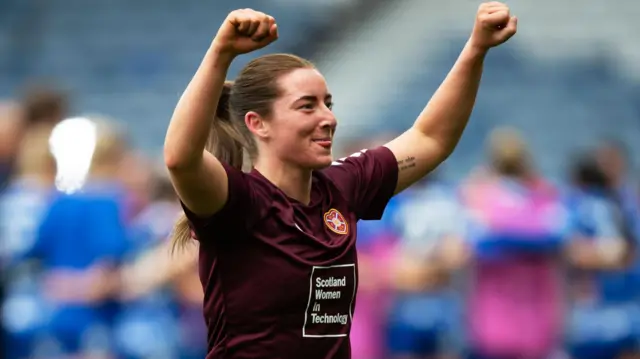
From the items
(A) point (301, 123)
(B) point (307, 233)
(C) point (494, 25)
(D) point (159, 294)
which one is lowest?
(D) point (159, 294)

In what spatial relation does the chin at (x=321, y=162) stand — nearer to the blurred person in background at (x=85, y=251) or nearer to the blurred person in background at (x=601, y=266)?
the blurred person in background at (x=85, y=251)

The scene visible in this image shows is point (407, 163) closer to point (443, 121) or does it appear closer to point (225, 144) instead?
point (443, 121)

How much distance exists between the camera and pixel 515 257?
8188 millimetres

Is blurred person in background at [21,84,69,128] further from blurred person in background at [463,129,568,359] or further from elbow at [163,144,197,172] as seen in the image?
elbow at [163,144,197,172]

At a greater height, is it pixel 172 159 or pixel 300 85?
pixel 300 85

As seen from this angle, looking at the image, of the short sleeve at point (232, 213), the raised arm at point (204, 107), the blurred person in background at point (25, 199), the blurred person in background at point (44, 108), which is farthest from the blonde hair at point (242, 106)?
the blurred person in background at point (44, 108)

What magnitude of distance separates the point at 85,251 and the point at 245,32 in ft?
14.6

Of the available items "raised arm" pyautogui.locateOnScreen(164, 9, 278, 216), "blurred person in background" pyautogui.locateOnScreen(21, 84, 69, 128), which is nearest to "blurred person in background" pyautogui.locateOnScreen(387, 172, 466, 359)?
"blurred person in background" pyautogui.locateOnScreen(21, 84, 69, 128)

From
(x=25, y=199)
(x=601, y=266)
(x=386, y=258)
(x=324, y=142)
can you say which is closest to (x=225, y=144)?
(x=324, y=142)

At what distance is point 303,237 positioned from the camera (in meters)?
3.76

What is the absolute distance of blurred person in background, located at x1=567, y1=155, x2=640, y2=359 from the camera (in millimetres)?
8305

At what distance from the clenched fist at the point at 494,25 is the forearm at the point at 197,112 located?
0.95 m

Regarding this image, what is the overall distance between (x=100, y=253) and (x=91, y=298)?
1.07 ft

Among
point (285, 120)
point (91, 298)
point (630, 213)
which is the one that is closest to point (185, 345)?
point (91, 298)
